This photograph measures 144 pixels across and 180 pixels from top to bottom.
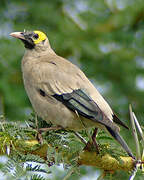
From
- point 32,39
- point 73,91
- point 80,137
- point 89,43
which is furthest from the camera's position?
point 89,43

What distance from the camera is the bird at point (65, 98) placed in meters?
4.55

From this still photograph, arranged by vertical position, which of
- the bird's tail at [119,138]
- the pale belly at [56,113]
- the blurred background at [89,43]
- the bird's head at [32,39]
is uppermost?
the blurred background at [89,43]

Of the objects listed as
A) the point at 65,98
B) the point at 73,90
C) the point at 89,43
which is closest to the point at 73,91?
the point at 73,90

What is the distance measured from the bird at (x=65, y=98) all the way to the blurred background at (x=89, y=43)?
7.50 ft

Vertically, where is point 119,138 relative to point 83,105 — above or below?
below

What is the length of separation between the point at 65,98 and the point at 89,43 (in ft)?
12.5

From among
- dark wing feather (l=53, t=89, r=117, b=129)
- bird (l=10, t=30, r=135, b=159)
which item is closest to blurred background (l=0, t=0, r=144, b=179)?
bird (l=10, t=30, r=135, b=159)

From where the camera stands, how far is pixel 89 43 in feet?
28.0

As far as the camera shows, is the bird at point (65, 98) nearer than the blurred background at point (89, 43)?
Yes

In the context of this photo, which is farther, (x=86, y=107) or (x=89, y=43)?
(x=89, y=43)

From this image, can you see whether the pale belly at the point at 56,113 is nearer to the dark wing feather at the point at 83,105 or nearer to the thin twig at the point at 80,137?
the dark wing feather at the point at 83,105

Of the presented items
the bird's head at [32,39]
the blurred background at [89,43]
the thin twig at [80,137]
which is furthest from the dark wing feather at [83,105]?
the blurred background at [89,43]

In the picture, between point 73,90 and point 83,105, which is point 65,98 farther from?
point 83,105

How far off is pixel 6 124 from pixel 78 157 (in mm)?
638
